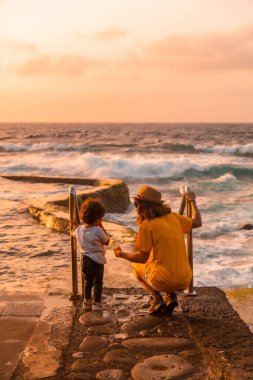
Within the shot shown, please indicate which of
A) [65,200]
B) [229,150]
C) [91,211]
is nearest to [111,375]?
[91,211]

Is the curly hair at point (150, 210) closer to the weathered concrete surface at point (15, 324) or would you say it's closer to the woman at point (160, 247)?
the woman at point (160, 247)

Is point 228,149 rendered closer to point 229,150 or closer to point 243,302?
point 229,150

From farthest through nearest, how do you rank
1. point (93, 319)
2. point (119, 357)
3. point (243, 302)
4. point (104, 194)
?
1. point (104, 194)
2. point (243, 302)
3. point (93, 319)
4. point (119, 357)

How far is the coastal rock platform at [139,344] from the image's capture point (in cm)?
328

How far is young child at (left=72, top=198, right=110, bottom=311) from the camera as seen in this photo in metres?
4.38

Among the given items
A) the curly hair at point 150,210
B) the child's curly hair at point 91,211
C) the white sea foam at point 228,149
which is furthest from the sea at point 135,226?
the white sea foam at point 228,149

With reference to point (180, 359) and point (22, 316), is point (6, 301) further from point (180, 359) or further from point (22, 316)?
point (180, 359)

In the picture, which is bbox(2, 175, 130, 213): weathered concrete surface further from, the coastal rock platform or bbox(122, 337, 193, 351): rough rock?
bbox(122, 337, 193, 351): rough rock

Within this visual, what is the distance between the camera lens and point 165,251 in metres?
4.09

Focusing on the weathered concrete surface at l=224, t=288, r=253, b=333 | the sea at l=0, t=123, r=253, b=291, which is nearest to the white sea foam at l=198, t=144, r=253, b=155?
the sea at l=0, t=123, r=253, b=291

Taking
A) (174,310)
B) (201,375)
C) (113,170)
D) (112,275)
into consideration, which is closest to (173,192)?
(113,170)

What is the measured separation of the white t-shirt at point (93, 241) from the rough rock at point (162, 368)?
Result: 121 cm

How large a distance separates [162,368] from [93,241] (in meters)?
1.42

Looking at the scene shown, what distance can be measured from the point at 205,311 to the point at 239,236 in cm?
720
